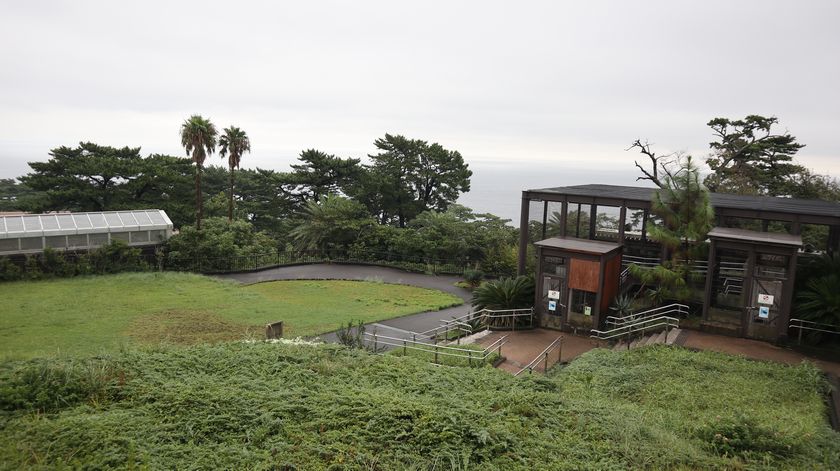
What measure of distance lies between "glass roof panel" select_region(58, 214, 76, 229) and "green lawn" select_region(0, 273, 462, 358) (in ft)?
9.50

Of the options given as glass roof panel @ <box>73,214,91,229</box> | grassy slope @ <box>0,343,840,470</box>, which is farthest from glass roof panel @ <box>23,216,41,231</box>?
grassy slope @ <box>0,343,840,470</box>

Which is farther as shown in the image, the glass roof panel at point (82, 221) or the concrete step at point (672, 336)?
the glass roof panel at point (82, 221)

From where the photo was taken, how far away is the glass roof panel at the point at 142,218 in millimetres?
26875

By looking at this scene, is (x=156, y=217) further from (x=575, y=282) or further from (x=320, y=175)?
(x=575, y=282)

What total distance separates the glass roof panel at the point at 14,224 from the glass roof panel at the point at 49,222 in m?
0.87

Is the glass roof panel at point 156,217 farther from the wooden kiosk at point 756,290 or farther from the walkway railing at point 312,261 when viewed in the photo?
the wooden kiosk at point 756,290

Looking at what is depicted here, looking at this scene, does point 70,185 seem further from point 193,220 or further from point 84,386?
point 84,386

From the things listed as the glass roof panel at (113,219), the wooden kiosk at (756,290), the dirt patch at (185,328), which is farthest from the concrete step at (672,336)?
the glass roof panel at (113,219)

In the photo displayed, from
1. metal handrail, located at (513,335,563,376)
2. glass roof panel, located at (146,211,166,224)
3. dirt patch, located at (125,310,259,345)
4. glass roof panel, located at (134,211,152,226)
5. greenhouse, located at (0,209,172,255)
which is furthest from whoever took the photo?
glass roof panel, located at (146,211,166,224)

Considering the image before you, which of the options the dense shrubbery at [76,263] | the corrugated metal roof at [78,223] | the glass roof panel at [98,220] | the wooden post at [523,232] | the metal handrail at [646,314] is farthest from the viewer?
the glass roof panel at [98,220]

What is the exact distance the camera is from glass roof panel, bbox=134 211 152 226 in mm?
26875

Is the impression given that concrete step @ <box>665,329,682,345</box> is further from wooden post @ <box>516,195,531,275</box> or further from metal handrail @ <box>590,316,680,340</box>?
wooden post @ <box>516,195,531,275</box>

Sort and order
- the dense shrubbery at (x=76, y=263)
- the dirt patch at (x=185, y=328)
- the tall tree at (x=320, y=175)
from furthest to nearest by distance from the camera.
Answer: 1. the tall tree at (x=320, y=175)
2. the dense shrubbery at (x=76, y=263)
3. the dirt patch at (x=185, y=328)

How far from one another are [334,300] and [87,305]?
9.25 metres
